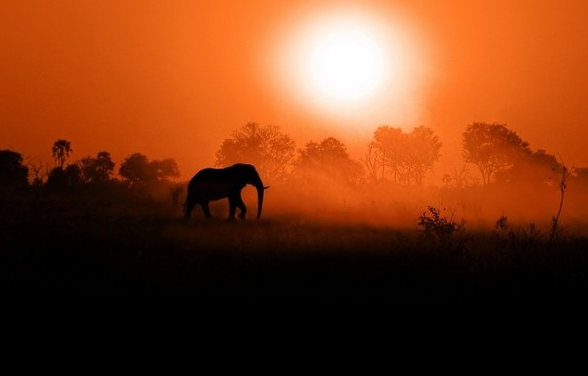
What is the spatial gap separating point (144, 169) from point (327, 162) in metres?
21.2

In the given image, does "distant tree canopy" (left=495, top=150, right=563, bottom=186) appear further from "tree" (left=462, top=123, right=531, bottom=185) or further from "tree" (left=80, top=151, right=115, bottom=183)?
"tree" (left=80, top=151, right=115, bottom=183)

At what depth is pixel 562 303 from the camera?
9773 mm

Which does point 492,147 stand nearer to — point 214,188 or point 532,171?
point 532,171

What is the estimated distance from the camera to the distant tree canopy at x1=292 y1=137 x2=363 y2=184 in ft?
232

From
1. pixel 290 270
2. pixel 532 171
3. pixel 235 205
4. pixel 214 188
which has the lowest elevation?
pixel 290 270

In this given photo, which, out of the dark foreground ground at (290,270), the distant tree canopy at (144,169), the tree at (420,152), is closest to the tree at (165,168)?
the distant tree canopy at (144,169)

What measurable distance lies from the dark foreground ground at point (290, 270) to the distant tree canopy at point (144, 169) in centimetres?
5122

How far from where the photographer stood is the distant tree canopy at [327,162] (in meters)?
70.7

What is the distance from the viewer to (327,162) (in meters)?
71.7

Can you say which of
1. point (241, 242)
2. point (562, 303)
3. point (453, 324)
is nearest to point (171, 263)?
point (241, 242)

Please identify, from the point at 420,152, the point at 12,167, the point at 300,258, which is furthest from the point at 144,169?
the point at 300,258

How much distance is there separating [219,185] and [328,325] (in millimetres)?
18341

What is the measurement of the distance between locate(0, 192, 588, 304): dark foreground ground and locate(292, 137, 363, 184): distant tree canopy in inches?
2147

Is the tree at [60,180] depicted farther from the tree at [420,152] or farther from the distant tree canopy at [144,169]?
the tree at [420,152]
